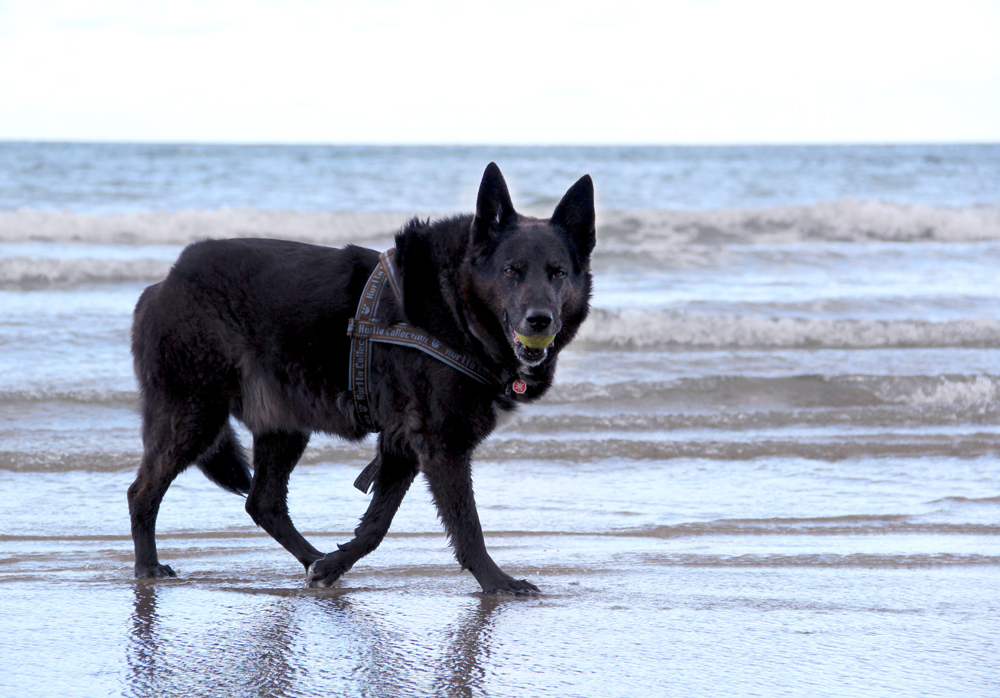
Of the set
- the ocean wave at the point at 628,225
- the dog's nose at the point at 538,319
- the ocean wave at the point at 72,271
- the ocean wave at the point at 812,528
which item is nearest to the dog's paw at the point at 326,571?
the dog's nose at the point at 538,319

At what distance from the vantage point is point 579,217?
3.74 m

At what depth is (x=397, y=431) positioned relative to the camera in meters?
3.75

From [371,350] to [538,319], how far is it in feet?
2.35

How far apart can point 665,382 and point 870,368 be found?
2.09m

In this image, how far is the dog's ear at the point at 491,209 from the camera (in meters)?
3.61

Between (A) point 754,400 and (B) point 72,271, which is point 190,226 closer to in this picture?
(B) point 72,271

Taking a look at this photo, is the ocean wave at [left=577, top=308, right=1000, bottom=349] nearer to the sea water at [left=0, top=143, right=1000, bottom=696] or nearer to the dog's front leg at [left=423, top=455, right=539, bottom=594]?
the sea water at [left=0, top=143, right=1000, bottom=696]

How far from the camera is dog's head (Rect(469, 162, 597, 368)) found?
3467mm

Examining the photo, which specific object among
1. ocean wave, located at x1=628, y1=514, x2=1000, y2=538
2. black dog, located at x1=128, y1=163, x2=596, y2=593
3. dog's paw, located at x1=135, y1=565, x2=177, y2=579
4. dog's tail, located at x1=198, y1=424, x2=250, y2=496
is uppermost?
black dog, located at x1=128, y1=163, x2=596, y2=593

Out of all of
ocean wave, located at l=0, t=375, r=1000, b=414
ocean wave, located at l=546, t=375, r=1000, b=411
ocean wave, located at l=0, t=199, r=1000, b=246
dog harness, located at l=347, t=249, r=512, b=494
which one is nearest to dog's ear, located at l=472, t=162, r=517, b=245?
dog harness, located at l=347, t=249, r=512, b=494

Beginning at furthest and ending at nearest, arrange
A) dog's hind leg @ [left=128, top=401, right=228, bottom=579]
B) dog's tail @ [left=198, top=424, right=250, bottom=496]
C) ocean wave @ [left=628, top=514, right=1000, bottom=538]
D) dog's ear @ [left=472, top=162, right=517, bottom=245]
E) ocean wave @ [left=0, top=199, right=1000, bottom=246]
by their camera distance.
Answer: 1. ocean wave @ [left=0, top=199, right=1000, bottom=246]
2. ocean wave @ [left=628, top=514, right=1000, bottom=538]
3. dog's tail @ [left=198, top=424, right=250, bottom=496]
4. dog's hind leg @ [left=128, top=401, right=228, bottom=579]
5. dog's ear @ [left=472, top=162, right=517, bottom=245]

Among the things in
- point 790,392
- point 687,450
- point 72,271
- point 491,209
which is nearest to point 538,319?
point 491,209

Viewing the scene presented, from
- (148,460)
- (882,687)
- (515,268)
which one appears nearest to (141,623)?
(148,460)

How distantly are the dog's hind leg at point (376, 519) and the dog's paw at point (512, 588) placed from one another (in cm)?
50
